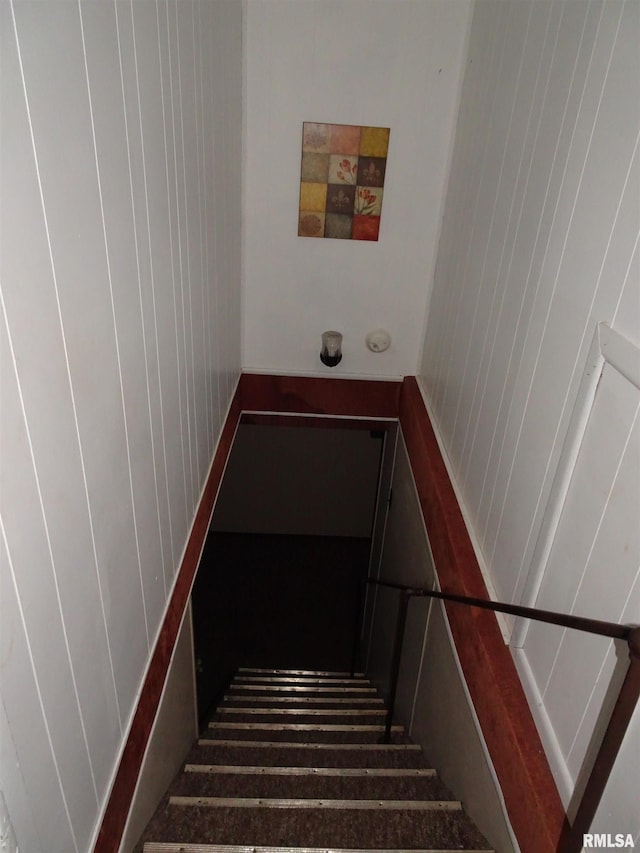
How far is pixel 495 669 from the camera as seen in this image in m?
1.76

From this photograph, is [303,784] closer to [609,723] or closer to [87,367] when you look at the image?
[609,723]

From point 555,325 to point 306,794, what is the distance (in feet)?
6.22

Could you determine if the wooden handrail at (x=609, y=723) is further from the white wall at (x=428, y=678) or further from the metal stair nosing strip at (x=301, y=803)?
the metal stair nosing strip at (x=301, y=803)

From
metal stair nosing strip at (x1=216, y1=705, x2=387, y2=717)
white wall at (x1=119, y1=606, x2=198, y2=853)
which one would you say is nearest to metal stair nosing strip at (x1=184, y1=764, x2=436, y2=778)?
white wall at (x1=119, y1=606, x2=198, y2=853)

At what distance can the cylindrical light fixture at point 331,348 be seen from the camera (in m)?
3.38

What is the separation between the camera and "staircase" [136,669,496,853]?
188cm

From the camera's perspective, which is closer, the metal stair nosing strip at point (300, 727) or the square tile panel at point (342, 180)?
the metal stair nosing strip at point (300, 727)

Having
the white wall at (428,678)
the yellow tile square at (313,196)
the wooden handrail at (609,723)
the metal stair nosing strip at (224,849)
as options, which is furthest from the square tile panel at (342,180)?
the metal stair nosing strip at (224,849)

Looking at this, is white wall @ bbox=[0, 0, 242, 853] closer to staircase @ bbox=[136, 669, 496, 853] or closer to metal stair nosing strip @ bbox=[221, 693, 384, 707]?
staircase @ bbox=[136, 669, 496, 853]

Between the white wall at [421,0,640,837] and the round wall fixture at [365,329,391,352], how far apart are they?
96 cm

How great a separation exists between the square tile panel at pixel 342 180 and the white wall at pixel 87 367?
1.10 m

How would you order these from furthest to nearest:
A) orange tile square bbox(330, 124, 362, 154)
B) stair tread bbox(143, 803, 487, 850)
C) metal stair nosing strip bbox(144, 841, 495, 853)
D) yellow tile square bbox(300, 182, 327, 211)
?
1. yellow tile square bbox(300, 182, 327, 211)
2. orange tile square bbox(330, 124, 362, 154)
3. stair tread bbox(143, 803, 487, 850)
4. metal stair nosing strip bbox(144, 841, 495, 853)

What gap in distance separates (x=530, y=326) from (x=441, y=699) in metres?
1.54

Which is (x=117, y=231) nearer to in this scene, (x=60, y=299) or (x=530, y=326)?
(x=60, y=299)
